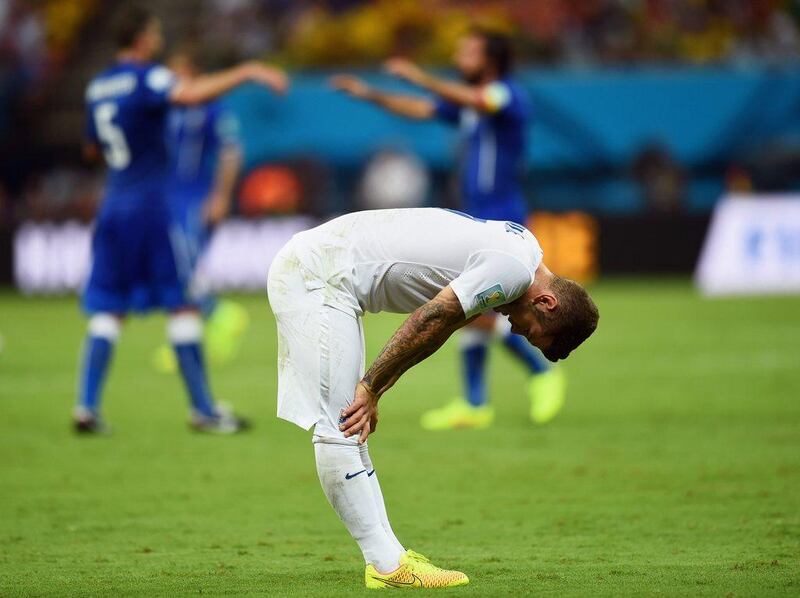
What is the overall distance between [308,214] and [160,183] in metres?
12.0

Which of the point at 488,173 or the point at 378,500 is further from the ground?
the point at 488,173

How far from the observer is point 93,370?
29.5ft

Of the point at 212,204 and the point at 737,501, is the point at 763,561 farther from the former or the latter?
the point at 212,204

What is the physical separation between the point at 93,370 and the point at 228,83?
2.20 m

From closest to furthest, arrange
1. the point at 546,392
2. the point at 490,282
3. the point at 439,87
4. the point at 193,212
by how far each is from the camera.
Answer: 1. the point at 490,282
2. the point at 439,87
3. the point at 546,392
4. the point at 193,212

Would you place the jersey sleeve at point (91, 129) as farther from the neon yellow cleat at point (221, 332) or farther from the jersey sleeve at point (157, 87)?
the neon yellow cleat at point (221, 332)

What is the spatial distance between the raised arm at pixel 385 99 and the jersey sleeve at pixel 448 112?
94 mm

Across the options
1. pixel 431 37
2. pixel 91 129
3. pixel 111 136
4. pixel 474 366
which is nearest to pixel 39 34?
pixel 431 37

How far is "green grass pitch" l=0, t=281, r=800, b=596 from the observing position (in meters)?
5.28

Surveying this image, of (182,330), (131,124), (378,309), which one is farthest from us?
(182,330)

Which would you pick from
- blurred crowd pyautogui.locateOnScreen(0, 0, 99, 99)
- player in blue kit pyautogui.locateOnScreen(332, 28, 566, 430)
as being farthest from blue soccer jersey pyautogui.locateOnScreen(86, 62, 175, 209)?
blurred crowd pyautogui.locateOnScreen(0, 0, 99, 99)

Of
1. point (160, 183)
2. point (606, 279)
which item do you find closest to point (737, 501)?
point (160, 183)

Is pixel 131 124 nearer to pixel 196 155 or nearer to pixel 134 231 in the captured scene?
pixel 134 231

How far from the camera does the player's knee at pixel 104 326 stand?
905 cm
